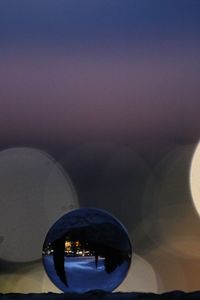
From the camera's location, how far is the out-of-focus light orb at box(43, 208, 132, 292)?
17.5 ft

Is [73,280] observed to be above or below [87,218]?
below

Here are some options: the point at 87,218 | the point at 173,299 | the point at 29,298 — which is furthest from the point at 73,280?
the point at 173,299

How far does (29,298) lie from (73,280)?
1220 millimetres

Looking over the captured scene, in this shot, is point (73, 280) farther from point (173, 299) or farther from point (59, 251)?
point (173, 299)

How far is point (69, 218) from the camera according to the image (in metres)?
5.68

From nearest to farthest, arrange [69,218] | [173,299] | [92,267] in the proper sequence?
[173,299] < [92,267] < [69,218]

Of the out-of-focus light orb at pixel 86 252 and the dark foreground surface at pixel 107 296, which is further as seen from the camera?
the out-of-focus light orb at pixel 86 252

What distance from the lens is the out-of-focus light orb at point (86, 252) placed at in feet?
17.5

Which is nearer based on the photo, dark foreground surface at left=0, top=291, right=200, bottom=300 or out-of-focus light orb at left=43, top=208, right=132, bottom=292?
dark foreground surface at left=0, top=291, right=200, bottom=300

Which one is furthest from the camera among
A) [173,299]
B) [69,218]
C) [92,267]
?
[69,218]

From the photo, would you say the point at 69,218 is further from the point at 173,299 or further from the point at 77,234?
the point at 173,299

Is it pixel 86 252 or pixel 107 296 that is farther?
pixel 86 252

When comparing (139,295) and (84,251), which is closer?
(139,295)

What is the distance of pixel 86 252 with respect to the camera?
538 centimetres
